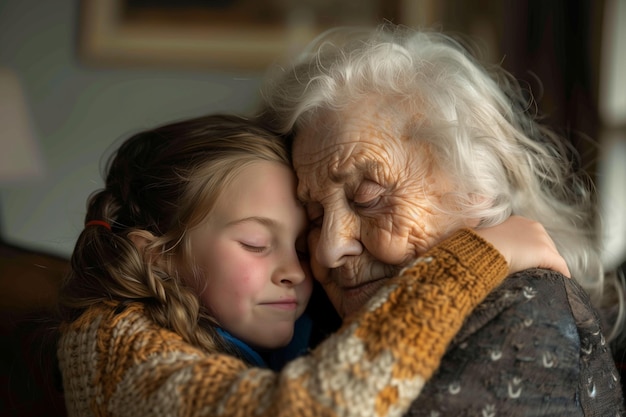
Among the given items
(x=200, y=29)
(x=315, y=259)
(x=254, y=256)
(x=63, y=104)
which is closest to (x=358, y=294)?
(x=315, y=259)

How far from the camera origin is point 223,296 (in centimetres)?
144

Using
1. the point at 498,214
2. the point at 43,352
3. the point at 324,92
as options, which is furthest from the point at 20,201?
the point at 498,214

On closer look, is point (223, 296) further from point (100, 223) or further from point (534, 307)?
point (534, 307)

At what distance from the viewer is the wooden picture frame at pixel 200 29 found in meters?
3.48

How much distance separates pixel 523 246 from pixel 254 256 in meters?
0.54

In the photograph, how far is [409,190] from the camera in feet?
4.57

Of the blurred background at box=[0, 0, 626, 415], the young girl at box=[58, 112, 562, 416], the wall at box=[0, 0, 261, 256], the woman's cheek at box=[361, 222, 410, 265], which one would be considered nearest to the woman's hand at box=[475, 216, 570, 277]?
the young girl at box=[58, 112, 562, 416]

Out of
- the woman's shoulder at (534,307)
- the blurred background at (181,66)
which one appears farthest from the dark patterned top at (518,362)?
the blurred background at (181,66)

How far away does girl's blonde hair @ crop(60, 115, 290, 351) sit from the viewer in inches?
53.7

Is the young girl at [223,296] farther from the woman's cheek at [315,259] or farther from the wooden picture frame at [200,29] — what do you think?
the wooden picture frame at [200,29]

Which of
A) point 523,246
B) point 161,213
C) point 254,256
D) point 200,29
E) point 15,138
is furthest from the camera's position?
point 200,29

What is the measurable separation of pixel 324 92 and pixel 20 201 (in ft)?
8.09

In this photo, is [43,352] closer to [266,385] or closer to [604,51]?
[266,385]

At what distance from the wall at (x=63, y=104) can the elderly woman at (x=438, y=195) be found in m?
1.95
